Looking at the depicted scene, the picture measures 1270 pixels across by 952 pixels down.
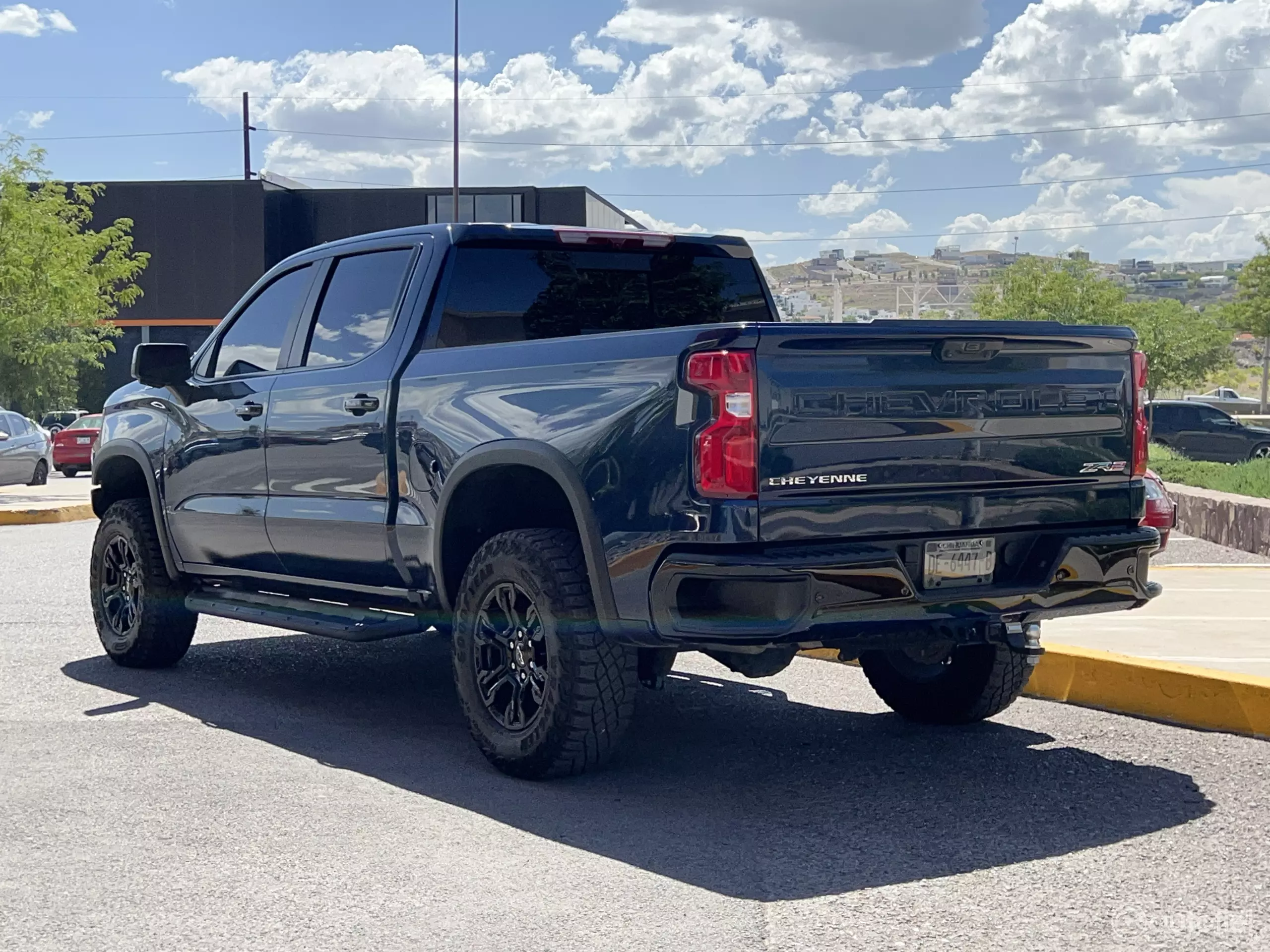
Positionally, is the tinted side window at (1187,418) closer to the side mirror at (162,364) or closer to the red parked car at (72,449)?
the red parked car at (72,449)

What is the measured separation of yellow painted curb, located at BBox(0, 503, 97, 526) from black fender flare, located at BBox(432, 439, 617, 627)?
13324 millimetres

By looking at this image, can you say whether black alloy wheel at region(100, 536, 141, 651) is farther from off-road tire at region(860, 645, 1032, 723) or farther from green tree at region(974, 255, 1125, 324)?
green tree at region(974, 255, 1125, 324)

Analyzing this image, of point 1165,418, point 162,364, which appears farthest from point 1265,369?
point 162,364

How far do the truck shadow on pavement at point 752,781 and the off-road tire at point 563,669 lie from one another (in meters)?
0.12

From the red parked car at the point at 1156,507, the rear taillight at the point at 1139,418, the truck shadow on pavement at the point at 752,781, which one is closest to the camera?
the truck shadow on pavement at the point at 752,781

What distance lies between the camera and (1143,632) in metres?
8.52

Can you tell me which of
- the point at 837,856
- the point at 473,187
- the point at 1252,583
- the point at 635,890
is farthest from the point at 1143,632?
the point at 473,187

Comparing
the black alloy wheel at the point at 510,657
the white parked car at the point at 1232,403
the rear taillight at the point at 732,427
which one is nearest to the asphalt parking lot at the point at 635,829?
the black alloy wheel at the point at 510,657

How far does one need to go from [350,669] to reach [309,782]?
2.66 metres

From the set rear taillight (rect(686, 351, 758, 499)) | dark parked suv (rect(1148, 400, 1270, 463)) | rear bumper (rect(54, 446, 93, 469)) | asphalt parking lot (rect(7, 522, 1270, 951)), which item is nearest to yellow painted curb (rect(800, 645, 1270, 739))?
asphalt parking lot (rect(7, 522, 1270, 951))

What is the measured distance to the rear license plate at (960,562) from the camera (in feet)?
17.3

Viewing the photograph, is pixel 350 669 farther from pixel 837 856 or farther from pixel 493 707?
pixel 837 856

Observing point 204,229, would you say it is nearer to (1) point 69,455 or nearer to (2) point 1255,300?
(1) point 69,455

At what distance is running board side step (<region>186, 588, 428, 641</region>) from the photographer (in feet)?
20.8
